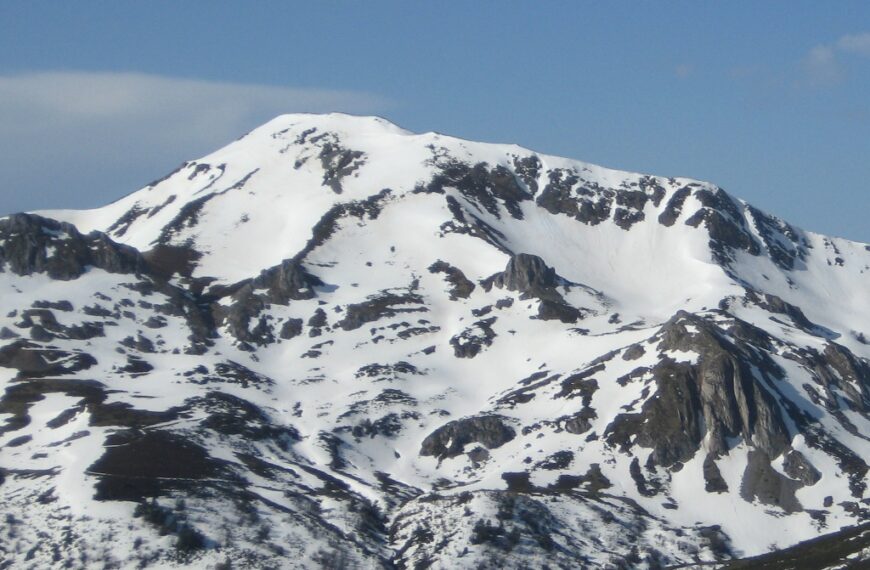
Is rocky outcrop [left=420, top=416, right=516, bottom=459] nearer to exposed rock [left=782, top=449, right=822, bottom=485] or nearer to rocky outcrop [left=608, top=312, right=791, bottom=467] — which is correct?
rocky outcrop [left=608, top=312, right=791, bottom=467]

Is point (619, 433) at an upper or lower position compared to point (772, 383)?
lower

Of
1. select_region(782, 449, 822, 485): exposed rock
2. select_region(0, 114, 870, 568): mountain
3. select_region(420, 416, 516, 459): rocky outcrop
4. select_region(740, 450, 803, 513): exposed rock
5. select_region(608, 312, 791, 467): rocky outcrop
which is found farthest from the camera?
select_region(420, 416, 516, 459): rocky outcrop

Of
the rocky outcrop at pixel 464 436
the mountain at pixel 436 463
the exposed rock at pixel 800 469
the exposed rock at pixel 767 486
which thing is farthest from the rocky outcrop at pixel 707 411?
the rocky outcrop at pixel 464 436

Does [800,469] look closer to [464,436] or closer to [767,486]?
[767,486]

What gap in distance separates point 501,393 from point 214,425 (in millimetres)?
44959

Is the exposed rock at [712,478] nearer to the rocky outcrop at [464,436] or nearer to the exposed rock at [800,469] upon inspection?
the exposed rock at [800,469]

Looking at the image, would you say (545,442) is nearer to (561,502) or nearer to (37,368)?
(561,502)

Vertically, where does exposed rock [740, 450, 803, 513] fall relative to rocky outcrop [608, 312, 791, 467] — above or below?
below

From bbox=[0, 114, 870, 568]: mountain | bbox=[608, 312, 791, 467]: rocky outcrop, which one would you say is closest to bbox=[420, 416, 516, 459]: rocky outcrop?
bbox=[0, 114, 870, 568]: mountain

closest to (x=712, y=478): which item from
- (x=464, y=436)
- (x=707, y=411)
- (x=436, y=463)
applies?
(x=707, y=411)

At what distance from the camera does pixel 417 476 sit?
17088 cm

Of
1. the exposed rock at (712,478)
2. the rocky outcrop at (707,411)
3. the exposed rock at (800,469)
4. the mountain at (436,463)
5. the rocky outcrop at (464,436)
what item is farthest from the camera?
the rocky outcrop at (464,436)

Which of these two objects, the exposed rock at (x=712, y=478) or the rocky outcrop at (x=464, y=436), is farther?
the rocky outcrop at (x=464, y=436)

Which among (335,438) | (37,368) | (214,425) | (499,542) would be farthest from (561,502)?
(37,368)
